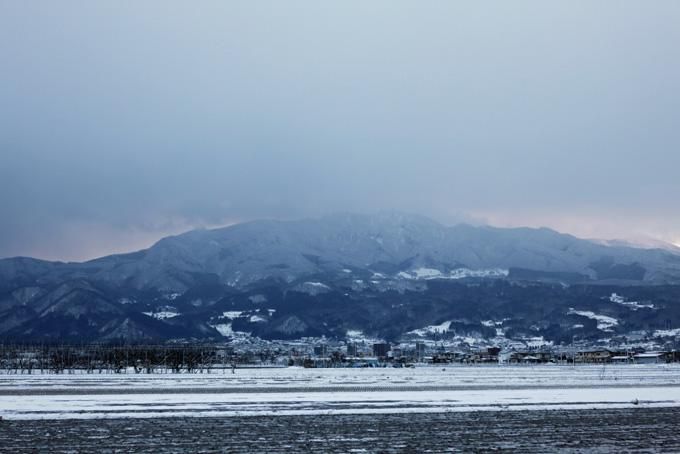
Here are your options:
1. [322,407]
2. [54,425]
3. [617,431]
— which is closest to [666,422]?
[617,431]

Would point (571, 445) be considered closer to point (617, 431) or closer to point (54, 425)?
point (617, 431)

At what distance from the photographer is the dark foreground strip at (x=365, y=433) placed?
35.7 metres

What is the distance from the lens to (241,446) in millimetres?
36312

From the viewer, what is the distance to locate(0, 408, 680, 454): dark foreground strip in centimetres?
3572

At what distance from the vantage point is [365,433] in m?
40.8

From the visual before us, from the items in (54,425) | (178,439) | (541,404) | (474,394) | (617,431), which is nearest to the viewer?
(178,439)

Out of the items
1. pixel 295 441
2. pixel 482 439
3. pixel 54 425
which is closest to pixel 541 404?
pixel 482 439

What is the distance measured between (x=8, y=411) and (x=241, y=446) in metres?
25.6

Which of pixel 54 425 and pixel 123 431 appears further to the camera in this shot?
pixel 54 425

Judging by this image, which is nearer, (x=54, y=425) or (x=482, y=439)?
(x=482, y=439)

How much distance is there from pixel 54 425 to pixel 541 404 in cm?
3179

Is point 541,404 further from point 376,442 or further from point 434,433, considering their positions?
point 376,442

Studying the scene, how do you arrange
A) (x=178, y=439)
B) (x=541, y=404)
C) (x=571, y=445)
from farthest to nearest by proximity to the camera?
(x=541, y=404), (x=178, y=439), (x=571, y=445)

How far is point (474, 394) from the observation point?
74.2 m
